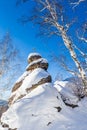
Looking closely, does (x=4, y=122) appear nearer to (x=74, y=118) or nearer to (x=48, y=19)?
(x=74, y=118)

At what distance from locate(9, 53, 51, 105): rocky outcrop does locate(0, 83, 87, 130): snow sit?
2.05 metres

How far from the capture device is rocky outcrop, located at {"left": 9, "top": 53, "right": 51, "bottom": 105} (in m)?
17.8

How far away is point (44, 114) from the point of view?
13.8 m

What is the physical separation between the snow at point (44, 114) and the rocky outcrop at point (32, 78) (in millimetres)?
2053

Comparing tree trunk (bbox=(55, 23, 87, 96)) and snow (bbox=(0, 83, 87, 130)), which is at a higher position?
tree trunk (bbox=(55, 23, 87, 96))

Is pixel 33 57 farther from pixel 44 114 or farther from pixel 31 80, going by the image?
pixel 44 114

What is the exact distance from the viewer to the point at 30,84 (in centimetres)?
1786

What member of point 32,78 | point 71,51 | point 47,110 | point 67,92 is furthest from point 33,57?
point 47,110

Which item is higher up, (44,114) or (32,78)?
(32,78)

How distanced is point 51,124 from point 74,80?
546 cm

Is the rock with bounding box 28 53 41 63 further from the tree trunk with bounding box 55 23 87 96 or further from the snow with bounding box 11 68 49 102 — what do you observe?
the tree trunk with bounding box 55 23 87 96

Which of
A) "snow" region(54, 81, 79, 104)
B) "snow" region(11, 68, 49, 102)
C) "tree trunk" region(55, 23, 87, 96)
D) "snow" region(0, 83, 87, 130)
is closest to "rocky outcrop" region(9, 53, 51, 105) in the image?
"snow" region(11, 68, 49, 102)

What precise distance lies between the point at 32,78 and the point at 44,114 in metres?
4.90

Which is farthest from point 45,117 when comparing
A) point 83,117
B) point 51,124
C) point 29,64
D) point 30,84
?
point 29,64
